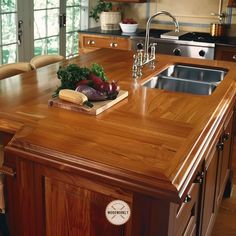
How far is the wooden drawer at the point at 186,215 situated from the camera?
4.49ft

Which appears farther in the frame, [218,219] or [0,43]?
[0,43]

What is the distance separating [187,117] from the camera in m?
1.83

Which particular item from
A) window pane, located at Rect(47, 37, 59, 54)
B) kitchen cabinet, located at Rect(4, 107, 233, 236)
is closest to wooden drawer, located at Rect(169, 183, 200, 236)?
kitchen cabinet, located at Rect(4, 107, 233, 236)

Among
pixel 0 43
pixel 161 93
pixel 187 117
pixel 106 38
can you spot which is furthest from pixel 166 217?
pixel 106 38

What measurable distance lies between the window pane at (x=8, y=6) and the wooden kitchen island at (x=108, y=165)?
2387 mm

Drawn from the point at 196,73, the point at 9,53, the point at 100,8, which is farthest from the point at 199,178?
the point at 100,8

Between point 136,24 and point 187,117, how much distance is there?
10.7 ft

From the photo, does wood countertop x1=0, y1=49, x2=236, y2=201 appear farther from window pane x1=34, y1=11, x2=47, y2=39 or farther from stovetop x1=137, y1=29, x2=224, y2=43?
window pane x1=34, y1=11, x2=47, y2=39

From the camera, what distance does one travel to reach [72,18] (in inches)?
212

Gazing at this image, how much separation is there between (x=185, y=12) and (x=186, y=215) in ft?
12.4

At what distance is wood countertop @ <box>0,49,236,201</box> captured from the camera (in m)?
1.30

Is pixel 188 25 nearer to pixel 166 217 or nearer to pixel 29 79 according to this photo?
pixel 29 79

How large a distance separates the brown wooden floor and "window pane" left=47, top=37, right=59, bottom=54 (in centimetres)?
290

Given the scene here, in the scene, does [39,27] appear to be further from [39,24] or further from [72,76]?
[72,76]
